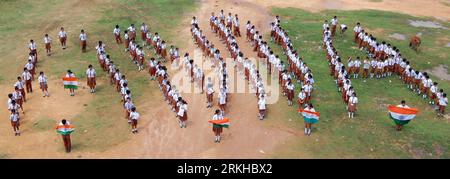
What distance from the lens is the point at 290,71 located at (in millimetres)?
26281

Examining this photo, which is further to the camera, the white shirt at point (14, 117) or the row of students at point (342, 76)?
the row of students at point (342, 76)

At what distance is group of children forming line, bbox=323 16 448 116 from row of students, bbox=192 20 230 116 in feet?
17.7

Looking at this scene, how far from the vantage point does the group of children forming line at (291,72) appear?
21.9 m

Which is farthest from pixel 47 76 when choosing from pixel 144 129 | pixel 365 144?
pixel 365 144

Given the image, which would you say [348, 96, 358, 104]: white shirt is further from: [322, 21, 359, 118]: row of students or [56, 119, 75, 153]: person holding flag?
[56, 119, 75, 153]: person holding flag

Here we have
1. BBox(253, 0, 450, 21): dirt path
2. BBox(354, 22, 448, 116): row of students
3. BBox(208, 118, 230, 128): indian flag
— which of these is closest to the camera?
BBox(208, 118, 230, 128): indian flag

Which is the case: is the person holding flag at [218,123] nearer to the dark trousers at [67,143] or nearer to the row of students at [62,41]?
the dark trousers at [67,143]

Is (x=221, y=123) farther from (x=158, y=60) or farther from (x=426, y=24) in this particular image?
(x=426, y=24)

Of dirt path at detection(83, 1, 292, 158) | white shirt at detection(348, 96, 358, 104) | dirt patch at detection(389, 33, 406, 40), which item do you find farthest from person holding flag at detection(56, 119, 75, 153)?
dirt patch at detection(389, 33, 406, 40)

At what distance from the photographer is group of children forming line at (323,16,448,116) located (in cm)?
2295

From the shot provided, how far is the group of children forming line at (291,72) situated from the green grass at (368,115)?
1.70ft

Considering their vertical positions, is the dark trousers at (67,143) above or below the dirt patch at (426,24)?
below

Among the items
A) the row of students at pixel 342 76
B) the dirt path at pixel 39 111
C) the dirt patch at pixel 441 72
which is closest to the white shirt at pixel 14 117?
the dirt path at pixel 39 111

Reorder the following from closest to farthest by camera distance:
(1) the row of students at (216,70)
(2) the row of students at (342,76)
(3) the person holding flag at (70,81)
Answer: (2) the row of students at (342,76) < (1) the row of students at (216,70) < (3) the person holding flag at (70,81)
